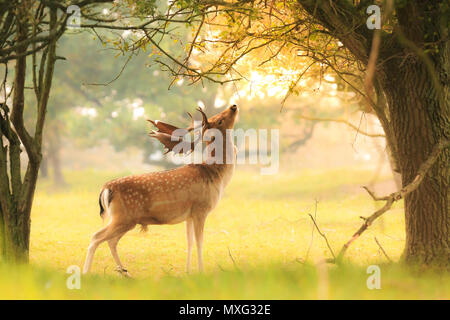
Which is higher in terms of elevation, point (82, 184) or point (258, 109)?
point (258, 109)

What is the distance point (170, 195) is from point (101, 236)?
3.97ft

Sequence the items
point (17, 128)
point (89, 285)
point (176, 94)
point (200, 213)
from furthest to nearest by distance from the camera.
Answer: point (176, 94)
point (200, 213)
point (17, 128)
point (89, 285)

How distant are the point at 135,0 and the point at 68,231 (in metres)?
10.1

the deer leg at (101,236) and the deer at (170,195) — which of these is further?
the deer at (170,195)

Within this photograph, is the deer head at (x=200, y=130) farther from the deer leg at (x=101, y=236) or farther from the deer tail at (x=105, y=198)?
the deer leg at (x=101, y=236)

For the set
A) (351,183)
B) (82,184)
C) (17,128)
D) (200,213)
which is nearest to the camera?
(17,128)

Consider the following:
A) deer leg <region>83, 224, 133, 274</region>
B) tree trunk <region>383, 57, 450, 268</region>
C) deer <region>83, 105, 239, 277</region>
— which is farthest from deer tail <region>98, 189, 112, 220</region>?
tree trunk <region>383, 57, 450, 268</region>

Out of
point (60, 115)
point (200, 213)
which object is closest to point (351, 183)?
point (60, 115)

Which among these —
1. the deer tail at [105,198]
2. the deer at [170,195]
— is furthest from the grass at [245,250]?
the deer tail at [105,198]

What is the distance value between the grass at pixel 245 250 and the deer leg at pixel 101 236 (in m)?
0.26

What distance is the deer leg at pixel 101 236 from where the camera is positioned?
828 cm
